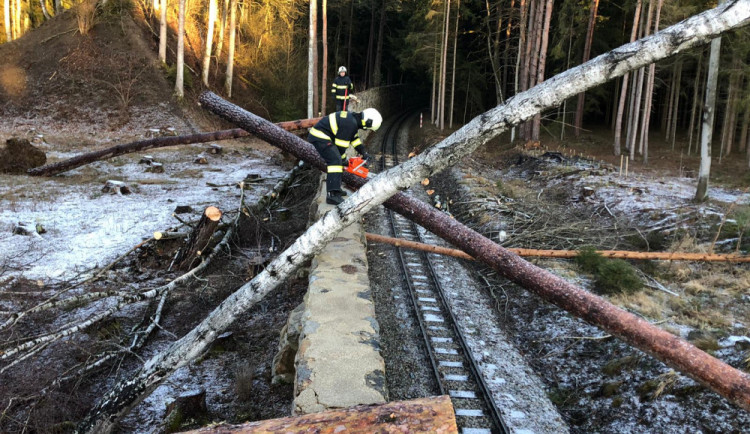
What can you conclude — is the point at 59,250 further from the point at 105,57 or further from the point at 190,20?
the point at 190,20

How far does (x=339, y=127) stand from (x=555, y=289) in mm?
3495

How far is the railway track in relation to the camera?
17.1 feet

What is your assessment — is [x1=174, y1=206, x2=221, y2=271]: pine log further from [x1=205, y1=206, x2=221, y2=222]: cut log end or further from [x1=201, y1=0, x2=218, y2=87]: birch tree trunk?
[x1=201, y1=0, x2=218, y2=87]: birch tree trunk

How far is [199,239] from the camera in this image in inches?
319

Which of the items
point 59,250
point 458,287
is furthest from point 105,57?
point 458,287

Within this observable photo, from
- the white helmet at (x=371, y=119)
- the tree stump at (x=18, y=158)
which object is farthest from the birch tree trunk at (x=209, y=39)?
the white helmet at (x=371, y=119)

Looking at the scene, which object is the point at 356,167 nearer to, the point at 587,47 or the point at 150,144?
the point at 150,144

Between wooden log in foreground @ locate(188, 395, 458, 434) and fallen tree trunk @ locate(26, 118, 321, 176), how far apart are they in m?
6.15

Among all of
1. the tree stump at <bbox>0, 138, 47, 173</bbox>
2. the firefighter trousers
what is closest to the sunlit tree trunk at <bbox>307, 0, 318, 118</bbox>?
the tree stump at <bbox>0, 138, 47, 173</bbox>

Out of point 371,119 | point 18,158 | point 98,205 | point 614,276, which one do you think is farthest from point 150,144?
point 614,276

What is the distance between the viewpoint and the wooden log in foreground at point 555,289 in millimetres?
3260

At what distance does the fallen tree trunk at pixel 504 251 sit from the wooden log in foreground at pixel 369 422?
2047mm

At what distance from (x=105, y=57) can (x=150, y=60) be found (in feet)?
7.47

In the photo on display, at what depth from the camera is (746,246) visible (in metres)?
8.34
